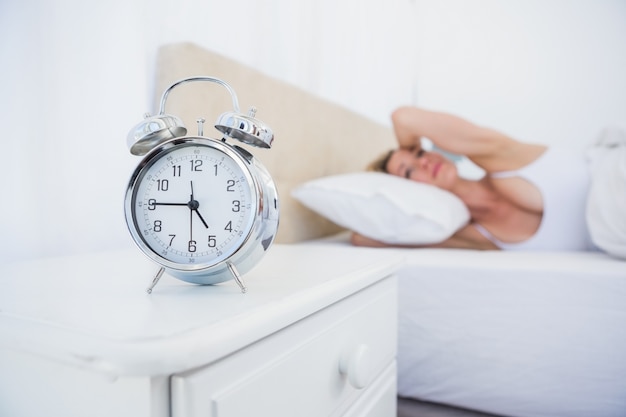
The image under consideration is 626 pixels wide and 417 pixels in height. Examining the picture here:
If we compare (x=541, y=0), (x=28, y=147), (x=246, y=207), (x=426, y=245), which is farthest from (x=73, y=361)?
(x=541, y=0)

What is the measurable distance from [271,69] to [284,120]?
0.76ft

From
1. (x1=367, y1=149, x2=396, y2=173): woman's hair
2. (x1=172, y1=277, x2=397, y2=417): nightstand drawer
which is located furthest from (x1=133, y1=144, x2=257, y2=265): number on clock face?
(x1=367, y1=149, x2=396, y2=173): woman's hair

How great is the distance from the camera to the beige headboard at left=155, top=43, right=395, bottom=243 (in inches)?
38.6

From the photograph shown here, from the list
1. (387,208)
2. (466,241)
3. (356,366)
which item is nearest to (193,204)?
(356,366)

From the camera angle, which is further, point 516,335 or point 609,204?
point 609,204

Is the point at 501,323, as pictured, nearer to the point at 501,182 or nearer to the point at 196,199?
the point at 501,182

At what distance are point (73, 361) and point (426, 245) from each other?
109cm

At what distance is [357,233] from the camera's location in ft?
4.27

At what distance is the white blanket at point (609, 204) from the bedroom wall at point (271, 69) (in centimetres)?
98

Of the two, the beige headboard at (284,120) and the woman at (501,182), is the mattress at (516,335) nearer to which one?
the woman at (501,182)

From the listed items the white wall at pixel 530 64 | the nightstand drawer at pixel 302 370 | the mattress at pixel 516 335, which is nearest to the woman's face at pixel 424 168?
the mattress at pixel 516 335

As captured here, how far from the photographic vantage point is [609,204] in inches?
44.5

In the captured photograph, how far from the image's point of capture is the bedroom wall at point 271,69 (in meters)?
0.78

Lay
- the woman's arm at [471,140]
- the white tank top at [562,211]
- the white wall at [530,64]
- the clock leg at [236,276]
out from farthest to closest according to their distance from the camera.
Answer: the white wall at [530,64], the woman's arm at [471,140], the white tank top at [562,211], the clock leg at [236,276]
